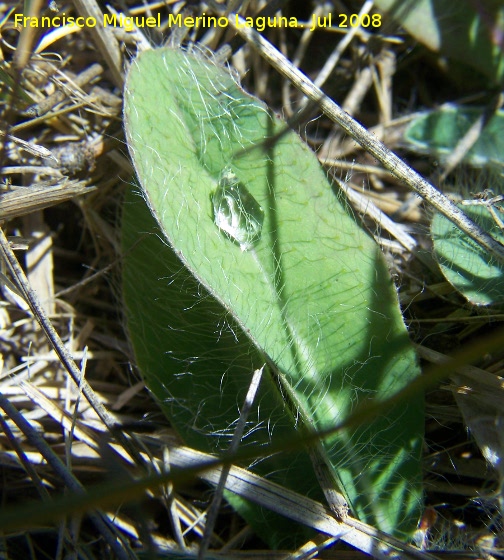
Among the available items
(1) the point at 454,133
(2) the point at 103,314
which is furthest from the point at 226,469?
(1) the point at 454,133

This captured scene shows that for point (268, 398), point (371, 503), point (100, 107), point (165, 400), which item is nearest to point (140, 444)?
point (165, 400)

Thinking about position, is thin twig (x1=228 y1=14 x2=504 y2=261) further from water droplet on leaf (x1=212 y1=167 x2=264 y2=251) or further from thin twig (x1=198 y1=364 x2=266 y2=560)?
thin twig (x1=198 y1=364 x2=266 y2=560)

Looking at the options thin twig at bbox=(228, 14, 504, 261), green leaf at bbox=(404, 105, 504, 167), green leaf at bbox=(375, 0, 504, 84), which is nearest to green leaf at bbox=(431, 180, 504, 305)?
thin twig at bbox=(228, 14, 504, 261)

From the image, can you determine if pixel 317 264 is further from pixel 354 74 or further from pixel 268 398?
pixel 354 74

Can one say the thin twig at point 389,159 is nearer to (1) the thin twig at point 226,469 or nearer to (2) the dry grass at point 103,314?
(2) the dry grass at point 103,314

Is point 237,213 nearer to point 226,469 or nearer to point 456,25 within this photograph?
point 226,469

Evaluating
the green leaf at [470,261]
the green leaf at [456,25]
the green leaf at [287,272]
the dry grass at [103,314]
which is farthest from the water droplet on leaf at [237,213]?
the green leaf at [456,25]
